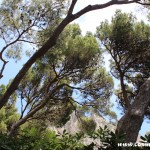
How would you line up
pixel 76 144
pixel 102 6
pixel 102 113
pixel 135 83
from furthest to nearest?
pixel 102 113
pixel 135 83
pixel 102 6
pixel 76 144

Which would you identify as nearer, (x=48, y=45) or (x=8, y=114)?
(x=48, y=45)

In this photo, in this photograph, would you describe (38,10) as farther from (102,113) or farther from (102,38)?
(102,113)

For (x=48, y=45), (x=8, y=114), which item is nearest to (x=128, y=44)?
(x=48, y=45)

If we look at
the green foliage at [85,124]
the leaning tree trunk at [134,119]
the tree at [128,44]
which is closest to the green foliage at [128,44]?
the tree at [128,44]

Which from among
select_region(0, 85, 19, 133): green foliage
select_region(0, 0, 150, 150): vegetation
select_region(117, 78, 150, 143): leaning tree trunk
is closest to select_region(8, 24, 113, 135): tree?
select_region(0, 0, 150, 150): vegetation

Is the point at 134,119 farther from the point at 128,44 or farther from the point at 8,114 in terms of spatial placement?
the point at 8,114

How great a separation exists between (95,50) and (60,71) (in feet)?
4.91

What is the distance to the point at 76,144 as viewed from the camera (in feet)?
8.68

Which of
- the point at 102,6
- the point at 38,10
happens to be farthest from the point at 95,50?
the point at 102,6

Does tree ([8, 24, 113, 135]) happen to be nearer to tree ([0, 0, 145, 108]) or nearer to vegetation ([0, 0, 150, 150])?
vegetation ([0, 0, 150, 150])

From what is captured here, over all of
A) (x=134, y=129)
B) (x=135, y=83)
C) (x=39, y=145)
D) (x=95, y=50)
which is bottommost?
(x=39, y=145)

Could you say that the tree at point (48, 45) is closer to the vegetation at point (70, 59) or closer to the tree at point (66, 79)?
the vegetation at point (70, 59)

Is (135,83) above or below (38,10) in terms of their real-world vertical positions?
below

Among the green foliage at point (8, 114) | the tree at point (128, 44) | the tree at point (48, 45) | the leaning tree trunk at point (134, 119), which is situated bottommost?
the leaning tree trunk at point (134, 119)
